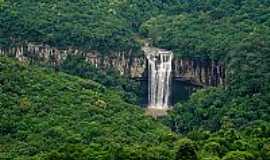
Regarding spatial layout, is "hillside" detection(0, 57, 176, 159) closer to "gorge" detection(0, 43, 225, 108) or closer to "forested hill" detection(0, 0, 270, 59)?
"gorge" detection(0, 43, 225, 108)

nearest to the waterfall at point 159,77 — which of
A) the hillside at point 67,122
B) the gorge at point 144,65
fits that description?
the gorge at point 144,65

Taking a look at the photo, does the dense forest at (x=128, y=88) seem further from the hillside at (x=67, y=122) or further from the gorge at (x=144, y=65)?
the gorge at (x=144, y=65)

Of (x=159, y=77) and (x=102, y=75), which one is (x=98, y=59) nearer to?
(x=102, y=75)

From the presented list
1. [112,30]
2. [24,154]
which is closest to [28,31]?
[112,30]

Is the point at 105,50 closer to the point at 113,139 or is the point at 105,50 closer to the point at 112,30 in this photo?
the point at 112,30

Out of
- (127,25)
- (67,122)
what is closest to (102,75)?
(127,25)
